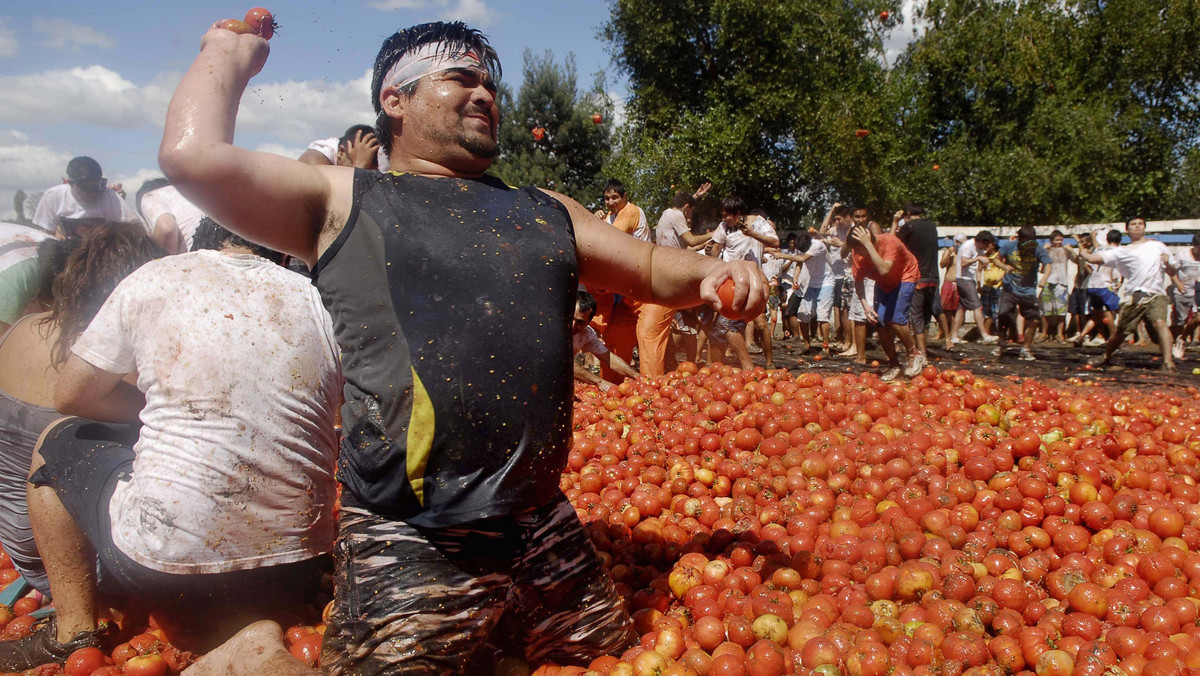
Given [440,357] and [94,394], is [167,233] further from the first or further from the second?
[440,357]

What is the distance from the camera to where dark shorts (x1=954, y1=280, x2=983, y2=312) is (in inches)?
565

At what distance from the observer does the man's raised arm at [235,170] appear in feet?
6.31

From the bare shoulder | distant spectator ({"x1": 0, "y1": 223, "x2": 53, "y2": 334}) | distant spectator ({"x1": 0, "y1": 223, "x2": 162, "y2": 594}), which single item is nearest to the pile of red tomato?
the bare shoulder

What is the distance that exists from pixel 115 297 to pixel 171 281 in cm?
21

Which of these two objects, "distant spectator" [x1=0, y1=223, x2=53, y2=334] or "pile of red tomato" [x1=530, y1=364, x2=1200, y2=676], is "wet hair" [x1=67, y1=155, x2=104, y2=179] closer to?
"distant spectator" [x1=0, y1=223, x2=53, y2=334]

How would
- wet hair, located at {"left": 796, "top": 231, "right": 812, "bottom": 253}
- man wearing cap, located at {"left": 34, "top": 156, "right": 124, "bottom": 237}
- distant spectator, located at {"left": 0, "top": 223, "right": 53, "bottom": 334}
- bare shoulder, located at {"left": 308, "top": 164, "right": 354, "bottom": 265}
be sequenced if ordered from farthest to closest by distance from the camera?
wet hair, located at {"left": 796, "top": 231, "right": 812, "bottom": 253} → man wearing cap, located at {"left": 34, "top": 156, "right": 124, "bottom": 237} → distant spectator, located at {"left": 0, "top": 223, "right": 53, "bottom": 334} → bare shoulder, located at {"left": 308, "top": 164, "right": 354, "bottom": 265}

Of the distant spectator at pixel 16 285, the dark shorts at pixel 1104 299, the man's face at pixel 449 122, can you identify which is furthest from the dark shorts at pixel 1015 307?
the distant spectator at pixel 16 285

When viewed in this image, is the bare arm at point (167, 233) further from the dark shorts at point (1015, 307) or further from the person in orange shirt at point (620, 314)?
the dark shorts at point (1015, 307)

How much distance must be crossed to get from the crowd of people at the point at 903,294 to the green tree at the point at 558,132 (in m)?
20.0

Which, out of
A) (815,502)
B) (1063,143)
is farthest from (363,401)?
(1063,143)

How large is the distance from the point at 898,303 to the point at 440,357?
807 cm

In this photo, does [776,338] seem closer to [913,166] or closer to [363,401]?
[363,401]

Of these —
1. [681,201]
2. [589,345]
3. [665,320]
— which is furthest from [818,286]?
[589,345]

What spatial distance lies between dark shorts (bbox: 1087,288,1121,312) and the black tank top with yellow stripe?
47.0 feet
